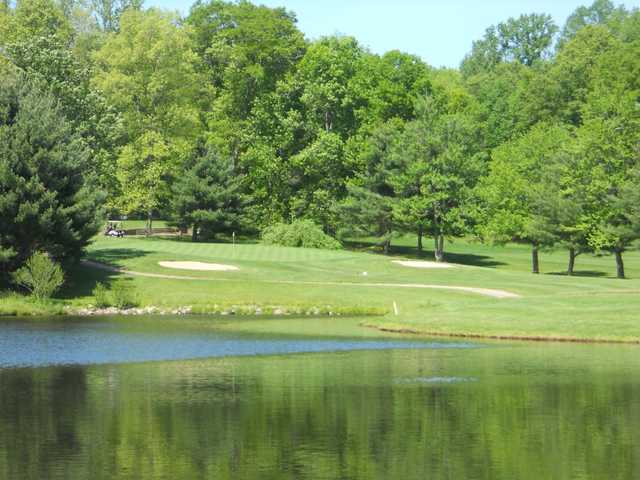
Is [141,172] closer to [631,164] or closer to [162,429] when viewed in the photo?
[631,164]

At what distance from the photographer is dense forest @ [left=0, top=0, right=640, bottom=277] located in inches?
3022

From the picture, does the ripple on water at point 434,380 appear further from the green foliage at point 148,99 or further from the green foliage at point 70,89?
the green foliage at point 148,99

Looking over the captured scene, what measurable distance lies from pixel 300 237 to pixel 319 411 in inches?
2463

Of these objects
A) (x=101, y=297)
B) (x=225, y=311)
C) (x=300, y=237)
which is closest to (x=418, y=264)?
(x=300, y=237)

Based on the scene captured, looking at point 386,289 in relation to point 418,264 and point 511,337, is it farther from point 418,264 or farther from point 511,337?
point 511,337

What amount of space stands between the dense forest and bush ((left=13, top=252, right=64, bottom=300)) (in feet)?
20.9

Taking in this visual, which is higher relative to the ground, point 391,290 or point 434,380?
point 391,290

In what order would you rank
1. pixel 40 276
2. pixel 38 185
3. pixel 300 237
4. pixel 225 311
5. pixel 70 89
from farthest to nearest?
pixel 300 237 < pixel 70 89 < pixel 38 185 < pixel 40 276 < pixel 225 311

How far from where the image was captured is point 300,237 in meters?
88.7

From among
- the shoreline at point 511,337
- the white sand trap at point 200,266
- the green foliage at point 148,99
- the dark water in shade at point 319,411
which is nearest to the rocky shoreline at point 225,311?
the shoreline at point 511,337

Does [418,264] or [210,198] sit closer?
[418,264]

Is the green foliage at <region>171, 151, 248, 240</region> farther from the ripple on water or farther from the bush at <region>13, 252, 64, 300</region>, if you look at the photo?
the ripple on water

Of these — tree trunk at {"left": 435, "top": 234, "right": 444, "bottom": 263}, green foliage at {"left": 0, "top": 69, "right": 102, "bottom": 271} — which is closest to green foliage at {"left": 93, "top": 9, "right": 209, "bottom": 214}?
tree trunk at {"left": 435, "top": 234, "right": 444, "bottom": 263}

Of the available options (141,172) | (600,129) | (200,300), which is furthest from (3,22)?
(600,129)
